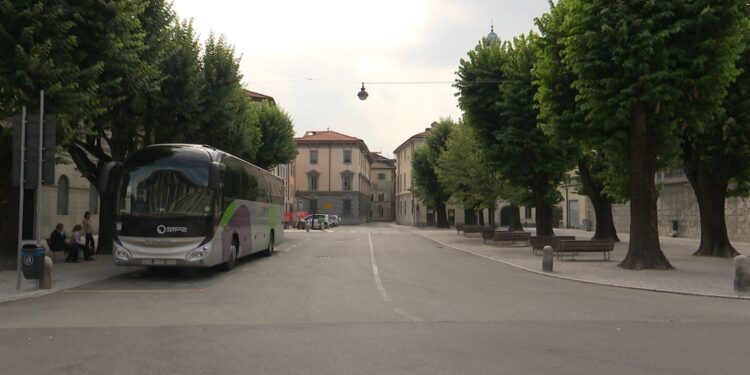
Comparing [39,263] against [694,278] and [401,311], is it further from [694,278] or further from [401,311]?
[694,278]

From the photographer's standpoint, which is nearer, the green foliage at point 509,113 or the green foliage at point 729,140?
the green foliage at point 729,140

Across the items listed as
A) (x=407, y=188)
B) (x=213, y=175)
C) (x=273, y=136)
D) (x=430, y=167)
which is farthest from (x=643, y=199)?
(x=407, y=188)

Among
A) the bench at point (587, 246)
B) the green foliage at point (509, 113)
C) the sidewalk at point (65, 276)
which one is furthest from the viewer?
the green foliage at point (509, 113)

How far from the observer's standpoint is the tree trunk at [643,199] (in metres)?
18.0

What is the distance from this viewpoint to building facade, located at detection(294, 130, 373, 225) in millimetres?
95000

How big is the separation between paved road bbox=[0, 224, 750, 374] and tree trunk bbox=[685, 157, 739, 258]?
11637mm

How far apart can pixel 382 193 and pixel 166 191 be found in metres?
115

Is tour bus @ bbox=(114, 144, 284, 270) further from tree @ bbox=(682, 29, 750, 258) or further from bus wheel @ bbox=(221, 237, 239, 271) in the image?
tree @ bbox=(682, 29, 750, 258)

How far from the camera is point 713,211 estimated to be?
23.4 meters

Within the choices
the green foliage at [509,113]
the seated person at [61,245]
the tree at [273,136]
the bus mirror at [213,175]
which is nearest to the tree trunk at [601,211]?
the green foliage at [509,113]

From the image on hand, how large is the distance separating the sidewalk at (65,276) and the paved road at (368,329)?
67cm

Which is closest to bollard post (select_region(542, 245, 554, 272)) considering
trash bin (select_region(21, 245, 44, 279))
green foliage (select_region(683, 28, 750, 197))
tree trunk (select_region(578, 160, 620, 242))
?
green foliage (select_region(683, 28, 750, 197))

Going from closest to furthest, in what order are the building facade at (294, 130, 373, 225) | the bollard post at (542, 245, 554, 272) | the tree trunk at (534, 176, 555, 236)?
the bollard post at (542, 245, 554, 272) < the tree trunk at (534, 176, 555, 236) < the building facade at (294, 130, 373, 225)

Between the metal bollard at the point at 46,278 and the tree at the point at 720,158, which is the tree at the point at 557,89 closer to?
the tree at the point at 720,158
